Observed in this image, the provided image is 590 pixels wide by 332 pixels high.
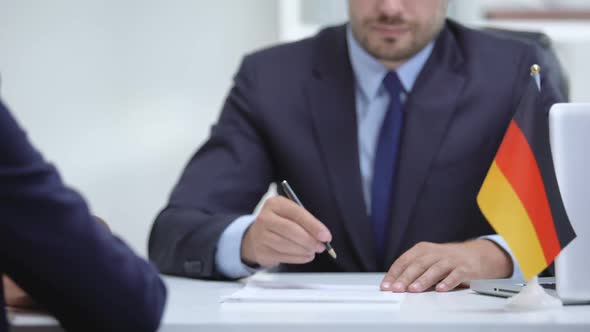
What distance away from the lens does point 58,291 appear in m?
1.17

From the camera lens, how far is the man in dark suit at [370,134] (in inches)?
95.0

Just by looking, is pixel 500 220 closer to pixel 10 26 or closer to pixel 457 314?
pixel 457 314

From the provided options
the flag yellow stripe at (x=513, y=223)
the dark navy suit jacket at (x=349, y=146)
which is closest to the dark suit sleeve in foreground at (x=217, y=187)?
the dark navy suit jacket at (x=349, y=146)

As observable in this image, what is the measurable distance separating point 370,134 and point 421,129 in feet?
0.42

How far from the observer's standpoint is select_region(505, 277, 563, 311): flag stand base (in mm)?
1508

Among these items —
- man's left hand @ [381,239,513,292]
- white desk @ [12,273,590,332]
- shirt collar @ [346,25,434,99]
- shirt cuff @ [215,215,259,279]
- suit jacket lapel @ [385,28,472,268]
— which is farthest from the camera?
shirt collar @ [346,25,434,99]

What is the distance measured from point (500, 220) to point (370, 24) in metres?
1.13

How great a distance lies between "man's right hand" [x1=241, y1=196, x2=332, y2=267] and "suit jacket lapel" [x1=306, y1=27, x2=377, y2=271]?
41 cm

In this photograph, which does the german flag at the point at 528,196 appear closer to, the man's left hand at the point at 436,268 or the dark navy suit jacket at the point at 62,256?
the man's left hand at the point at 436,268

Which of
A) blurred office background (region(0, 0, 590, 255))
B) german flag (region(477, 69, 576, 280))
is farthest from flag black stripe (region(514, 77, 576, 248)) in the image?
blurred office background (region(0, 0, 590, 255))

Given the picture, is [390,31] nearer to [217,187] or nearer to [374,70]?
[374,70]

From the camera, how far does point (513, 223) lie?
1524mm

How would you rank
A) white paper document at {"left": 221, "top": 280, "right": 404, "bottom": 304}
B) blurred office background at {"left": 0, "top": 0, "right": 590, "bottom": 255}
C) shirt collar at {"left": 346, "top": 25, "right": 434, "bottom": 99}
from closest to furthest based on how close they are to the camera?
white paper document at {"left": 221, "top": 280, "right": 404, "bottom": 304} → shirt collar at {"left": 346, "top": 25, "right": 434, "bottom": 99} → blurred office background at {"left": 0, "top": 0, "right": 590, "bottom": 255}

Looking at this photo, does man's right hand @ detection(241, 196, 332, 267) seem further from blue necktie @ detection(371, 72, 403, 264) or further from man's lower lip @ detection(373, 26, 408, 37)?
man's lower lip @ detection(373, 26, 408, 37)
